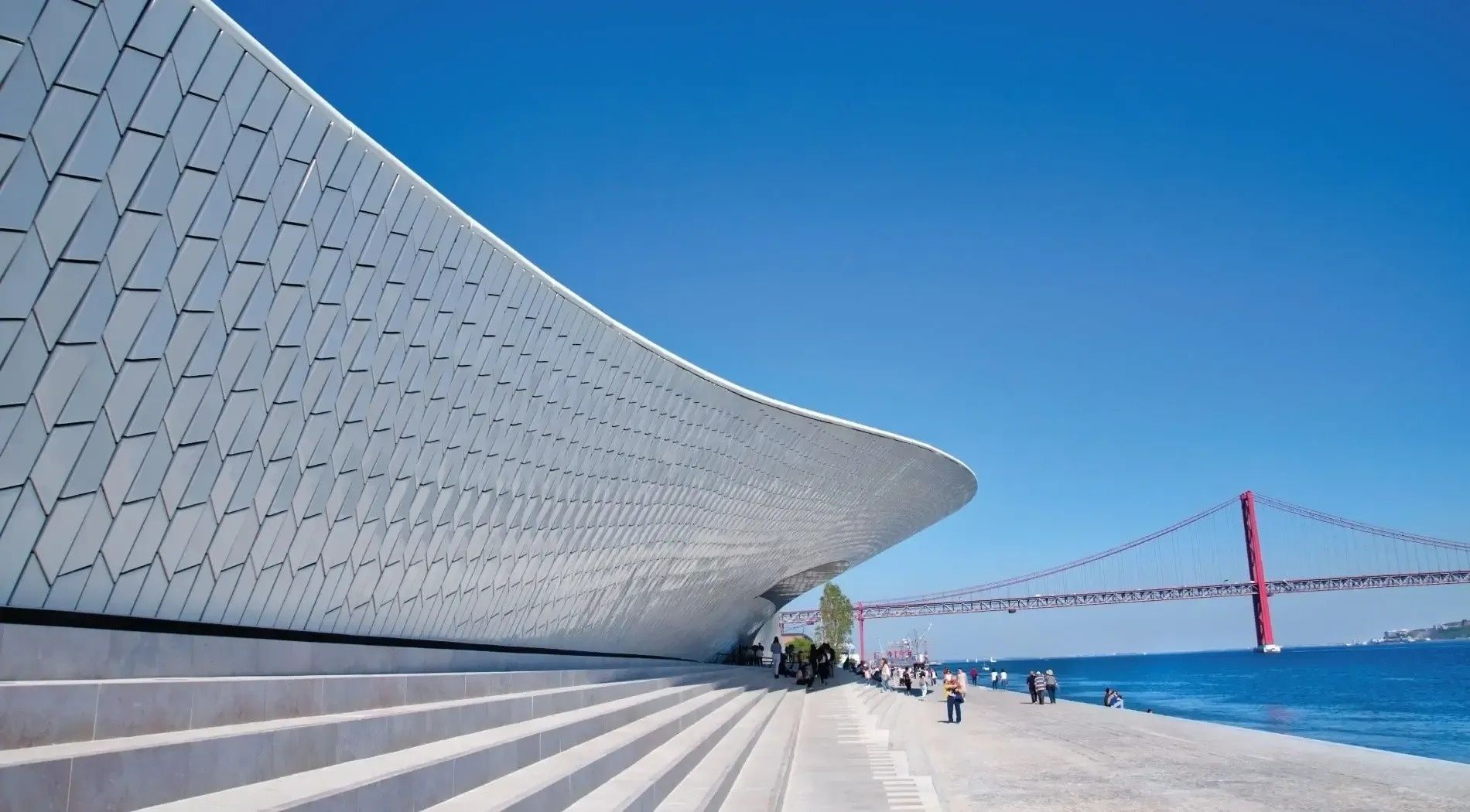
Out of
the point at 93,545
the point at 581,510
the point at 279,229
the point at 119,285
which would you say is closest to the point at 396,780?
the point at 93,545

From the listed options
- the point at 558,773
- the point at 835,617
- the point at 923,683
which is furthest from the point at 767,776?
the point at 835,617

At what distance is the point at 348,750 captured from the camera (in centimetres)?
504

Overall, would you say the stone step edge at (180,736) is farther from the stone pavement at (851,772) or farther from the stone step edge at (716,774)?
the stone pavement at (851,772)

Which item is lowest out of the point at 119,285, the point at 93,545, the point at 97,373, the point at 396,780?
the point at 396,780

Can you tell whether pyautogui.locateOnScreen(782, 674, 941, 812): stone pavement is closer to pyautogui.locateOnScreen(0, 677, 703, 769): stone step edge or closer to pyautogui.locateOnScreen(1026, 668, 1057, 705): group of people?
pyautogui.locateOnScreen(0, 677, 703, 769): stone step edge

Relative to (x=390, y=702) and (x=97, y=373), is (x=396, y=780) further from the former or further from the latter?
(x=97, y=373)

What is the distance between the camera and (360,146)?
7.06 meters

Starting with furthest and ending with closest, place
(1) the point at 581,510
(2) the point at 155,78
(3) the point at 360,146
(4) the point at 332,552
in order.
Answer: (1) the point at 581,510 < (4) the point at 332,552 < (3) the point at 360,146 < (2) the point at 155,78

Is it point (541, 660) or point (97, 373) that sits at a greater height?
point (97, 373)

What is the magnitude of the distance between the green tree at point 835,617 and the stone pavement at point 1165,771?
49721 millimetres

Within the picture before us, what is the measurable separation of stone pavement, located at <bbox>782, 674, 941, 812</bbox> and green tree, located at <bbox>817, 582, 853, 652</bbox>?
5342 cm

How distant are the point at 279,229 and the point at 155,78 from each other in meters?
1.30

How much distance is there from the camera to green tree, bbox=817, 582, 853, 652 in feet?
234

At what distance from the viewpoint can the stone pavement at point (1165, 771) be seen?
11.1 m
